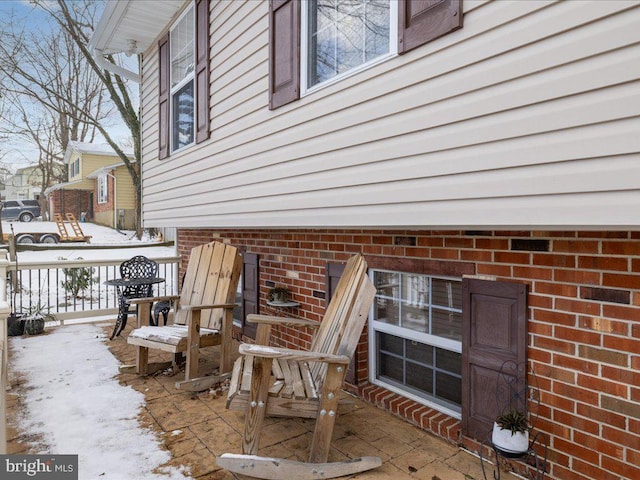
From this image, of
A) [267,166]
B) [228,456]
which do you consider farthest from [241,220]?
[228,456]

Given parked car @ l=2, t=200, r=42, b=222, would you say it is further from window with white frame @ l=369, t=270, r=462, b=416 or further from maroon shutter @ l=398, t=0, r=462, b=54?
maroon shutter @ l=398, t=0, r=462, b=54

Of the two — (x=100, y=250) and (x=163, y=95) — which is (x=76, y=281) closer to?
(x=163, y=95)

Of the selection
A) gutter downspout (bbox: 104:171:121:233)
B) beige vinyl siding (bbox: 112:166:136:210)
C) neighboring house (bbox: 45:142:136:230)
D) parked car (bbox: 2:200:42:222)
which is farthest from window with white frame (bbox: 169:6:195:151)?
parked car (bbox: 2:200:42:222)

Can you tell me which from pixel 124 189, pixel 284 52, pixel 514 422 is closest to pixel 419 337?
pixel 514 422

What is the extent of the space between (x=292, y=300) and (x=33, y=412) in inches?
84.1

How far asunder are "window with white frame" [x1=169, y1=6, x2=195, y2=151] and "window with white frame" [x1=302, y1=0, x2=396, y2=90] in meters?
2.22

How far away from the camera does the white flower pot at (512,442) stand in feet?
6.27

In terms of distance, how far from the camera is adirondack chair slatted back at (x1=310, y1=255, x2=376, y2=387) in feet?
7.47

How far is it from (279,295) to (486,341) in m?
2.11

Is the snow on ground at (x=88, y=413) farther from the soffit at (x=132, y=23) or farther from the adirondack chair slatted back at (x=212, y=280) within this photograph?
the soffit at (x=132, y=23)

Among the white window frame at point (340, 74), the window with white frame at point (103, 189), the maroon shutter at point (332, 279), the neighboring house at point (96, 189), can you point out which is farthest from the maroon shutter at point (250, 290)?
the window with white frame at point (103, 189)

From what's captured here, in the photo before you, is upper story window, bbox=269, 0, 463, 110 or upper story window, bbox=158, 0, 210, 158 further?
upper story window, bbox=158, 0, 210, 158

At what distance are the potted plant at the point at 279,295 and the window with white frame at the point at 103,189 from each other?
66.3 ft

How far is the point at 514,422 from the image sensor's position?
76.9 inches
